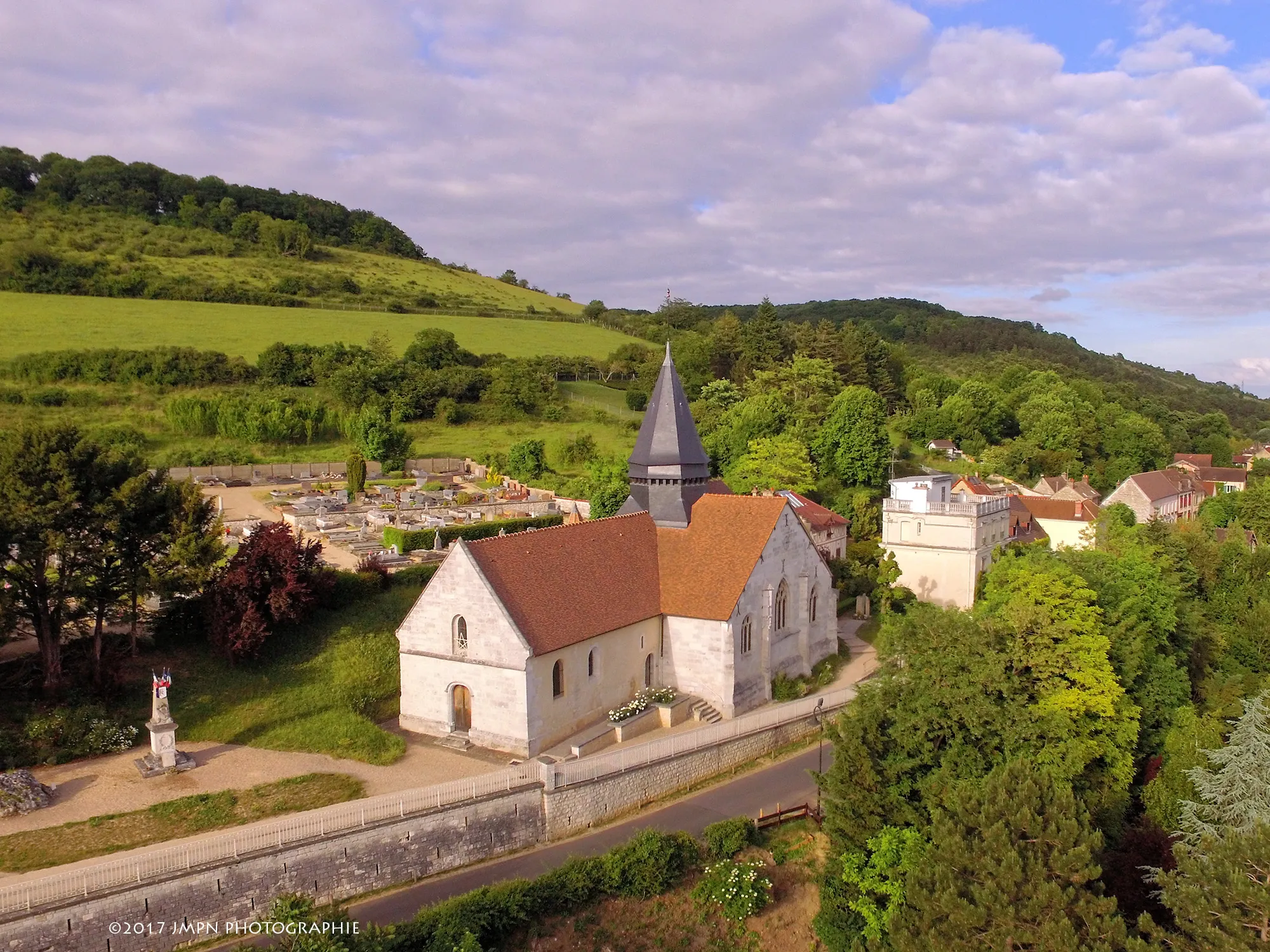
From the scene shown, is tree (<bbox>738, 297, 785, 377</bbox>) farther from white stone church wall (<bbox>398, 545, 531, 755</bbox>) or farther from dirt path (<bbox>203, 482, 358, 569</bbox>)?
white stone church wall (<bbox>398, 545, 531, 755</bbox>)

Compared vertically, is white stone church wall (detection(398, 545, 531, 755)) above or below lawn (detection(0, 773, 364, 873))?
above

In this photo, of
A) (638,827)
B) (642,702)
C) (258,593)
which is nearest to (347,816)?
(638,827)

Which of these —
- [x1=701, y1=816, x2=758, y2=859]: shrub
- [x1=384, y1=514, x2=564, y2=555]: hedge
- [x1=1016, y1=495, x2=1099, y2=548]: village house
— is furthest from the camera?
[x1=1016, y1=495, x2=1099, y2=548]: village house

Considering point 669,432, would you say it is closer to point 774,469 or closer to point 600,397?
point 774,469

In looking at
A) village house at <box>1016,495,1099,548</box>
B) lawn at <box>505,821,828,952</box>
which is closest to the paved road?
lawn at <box>505,821,828,952</box>

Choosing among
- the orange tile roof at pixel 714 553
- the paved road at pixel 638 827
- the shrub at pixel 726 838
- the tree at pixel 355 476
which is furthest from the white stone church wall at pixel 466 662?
the tree at pixel 355 476

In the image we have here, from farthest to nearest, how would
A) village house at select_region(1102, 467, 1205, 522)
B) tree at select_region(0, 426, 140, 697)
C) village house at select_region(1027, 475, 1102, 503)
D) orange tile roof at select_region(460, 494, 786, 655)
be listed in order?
village house at select_region(1027, 475, 1102, 503), village house at select_region(1102, 467, 1205, 522), orange tile roof at select_region(460, 494, 786, 655), tree at select_region(0, 426, 140, 697)
